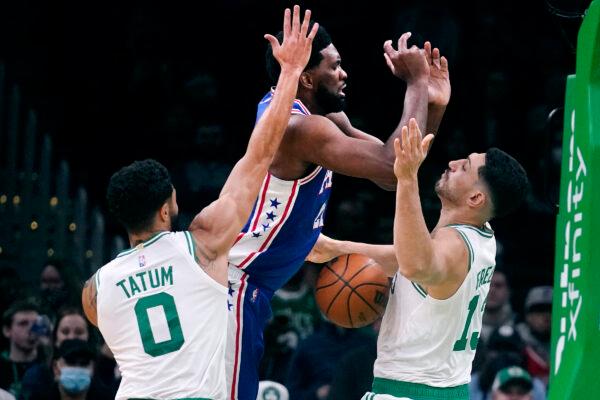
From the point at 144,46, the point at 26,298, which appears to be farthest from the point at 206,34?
the point at 26,298

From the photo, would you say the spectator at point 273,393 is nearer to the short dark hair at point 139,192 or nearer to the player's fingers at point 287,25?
the short dark hair at point 139,192

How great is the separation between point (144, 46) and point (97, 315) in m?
7.43

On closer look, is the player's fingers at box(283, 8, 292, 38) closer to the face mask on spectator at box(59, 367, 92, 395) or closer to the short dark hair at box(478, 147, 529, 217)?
the short dark hair at box(478, 147, 529, 217)

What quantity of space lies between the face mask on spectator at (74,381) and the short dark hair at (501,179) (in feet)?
10.3

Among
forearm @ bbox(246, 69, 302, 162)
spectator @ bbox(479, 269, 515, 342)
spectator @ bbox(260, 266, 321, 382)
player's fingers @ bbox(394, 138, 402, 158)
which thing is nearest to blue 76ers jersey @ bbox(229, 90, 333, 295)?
Result: forearm @ bbox(246, 69, 302, 162)

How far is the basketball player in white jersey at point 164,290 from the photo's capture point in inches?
211

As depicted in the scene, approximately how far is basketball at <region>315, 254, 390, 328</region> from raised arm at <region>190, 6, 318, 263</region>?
45.0 inches

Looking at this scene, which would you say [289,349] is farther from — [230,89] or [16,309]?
[230,89]

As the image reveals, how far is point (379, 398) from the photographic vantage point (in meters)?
6.08

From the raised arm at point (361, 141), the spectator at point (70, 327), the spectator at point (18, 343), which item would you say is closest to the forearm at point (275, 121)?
the raised arm at point (361, 141)

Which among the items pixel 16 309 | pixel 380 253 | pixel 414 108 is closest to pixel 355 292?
pixel 380 253

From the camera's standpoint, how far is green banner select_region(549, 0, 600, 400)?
4586mm

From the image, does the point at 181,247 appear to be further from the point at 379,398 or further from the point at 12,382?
the point at 12,382

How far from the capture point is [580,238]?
469cm
